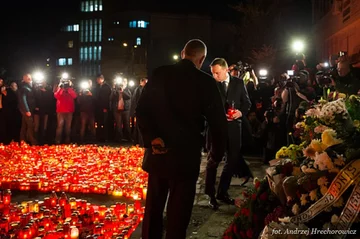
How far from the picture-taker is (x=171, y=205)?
4066 mm

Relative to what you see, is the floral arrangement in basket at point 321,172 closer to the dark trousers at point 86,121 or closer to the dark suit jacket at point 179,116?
the dark suit jacket at point 179,116

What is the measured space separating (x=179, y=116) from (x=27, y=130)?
10730 mm

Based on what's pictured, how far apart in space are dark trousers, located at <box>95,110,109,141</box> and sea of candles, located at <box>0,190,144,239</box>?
9130 mm

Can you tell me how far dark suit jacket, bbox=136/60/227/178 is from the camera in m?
4.01

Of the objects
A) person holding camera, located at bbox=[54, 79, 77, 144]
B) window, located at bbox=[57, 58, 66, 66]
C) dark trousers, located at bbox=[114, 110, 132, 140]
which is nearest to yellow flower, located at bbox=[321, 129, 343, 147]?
person holding camera, located at bbox=[54, 79, 77, 144]

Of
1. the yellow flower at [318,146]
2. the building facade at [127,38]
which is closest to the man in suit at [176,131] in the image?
the yellow flower at [318,146]

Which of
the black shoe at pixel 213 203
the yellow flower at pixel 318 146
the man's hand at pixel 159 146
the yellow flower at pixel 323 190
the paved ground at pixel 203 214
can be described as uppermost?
the yellow flower at pixel 318 146

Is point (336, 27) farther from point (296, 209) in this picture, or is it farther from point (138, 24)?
point (138, 24)

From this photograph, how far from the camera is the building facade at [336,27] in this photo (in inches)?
661

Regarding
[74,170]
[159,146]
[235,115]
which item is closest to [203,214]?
[235,115]

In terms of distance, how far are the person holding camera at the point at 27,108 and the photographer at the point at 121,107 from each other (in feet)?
8.97

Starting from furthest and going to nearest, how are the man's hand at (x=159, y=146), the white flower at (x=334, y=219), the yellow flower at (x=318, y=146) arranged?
the man's hand at (x=159, y=146)
the yellow flower at (x=318, y=146)
the white flower at (x=334, y=219)

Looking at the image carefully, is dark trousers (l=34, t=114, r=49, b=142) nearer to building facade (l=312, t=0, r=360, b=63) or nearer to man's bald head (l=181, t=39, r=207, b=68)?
building facade (l=312, t=0, r=360, b=63)

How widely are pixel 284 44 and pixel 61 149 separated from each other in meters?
24.0
